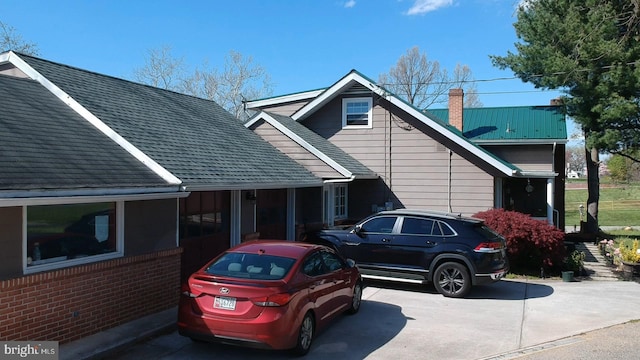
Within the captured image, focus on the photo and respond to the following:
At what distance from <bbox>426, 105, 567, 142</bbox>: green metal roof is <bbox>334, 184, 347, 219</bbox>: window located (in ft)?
18.4

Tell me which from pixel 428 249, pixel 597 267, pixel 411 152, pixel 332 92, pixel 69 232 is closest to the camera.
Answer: pixel 69 232

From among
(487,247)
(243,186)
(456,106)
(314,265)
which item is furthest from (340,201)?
(314,265)

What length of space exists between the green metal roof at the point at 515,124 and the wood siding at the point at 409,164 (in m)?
2.99

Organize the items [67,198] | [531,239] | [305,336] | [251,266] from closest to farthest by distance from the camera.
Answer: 1. [67,198]
2. [305,336]
3. [251,266]
4. [531,239]

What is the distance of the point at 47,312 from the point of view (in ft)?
22.8

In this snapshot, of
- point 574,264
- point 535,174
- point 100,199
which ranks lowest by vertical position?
point 574,264

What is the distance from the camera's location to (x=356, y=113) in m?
18.6

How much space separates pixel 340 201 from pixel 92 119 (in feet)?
31.9

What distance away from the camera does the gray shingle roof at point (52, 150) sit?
677cm

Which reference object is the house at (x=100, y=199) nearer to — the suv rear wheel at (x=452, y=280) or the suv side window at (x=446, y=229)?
the suv side window at (x=446, y=229)

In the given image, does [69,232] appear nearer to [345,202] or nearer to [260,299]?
[260,299]

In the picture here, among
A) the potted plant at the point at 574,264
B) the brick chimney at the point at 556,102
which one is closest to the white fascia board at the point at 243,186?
the potted plant at the point at 574,264

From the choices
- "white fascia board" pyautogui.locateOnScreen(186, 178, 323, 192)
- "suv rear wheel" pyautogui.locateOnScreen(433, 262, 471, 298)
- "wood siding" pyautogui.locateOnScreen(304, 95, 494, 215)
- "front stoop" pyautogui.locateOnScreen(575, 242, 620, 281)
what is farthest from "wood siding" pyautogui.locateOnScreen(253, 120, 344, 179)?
"front stoop" pyautogui.locateOnScreen(575, 242, 620, 281)

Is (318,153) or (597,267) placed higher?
A: (318,153)
